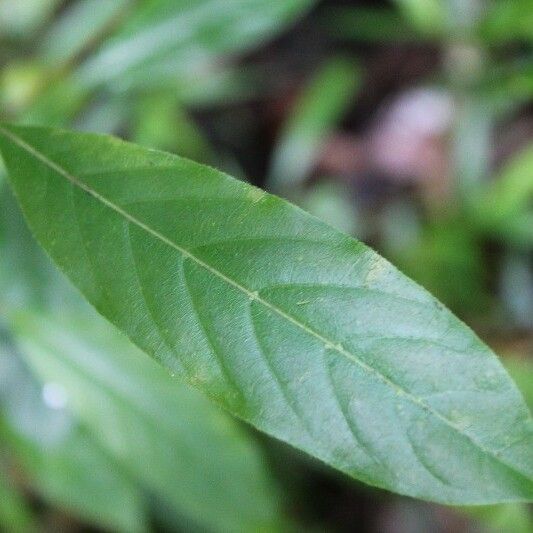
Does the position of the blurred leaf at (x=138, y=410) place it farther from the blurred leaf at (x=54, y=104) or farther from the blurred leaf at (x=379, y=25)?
the blurred leaf at (x=379, y=25)

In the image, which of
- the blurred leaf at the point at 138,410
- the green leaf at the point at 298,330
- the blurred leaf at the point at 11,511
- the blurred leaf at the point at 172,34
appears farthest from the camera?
the blurred leaf at the point at 11,511

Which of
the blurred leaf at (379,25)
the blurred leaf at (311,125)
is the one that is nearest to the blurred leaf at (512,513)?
the blurred leaf at (311,125)

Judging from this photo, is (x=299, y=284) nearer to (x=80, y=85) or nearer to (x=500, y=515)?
(x=80, y=85)

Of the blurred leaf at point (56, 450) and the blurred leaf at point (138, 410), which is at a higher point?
the blurred leaf at point (138, 410)

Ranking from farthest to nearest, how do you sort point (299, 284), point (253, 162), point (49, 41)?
point (253, 162) < point (49, 41) < point (299, 284)

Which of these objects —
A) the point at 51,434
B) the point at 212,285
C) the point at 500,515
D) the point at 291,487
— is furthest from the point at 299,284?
the point at 291,487

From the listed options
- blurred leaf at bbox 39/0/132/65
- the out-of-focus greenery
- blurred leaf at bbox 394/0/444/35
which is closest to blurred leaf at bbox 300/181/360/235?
the out-of-focus greenery
